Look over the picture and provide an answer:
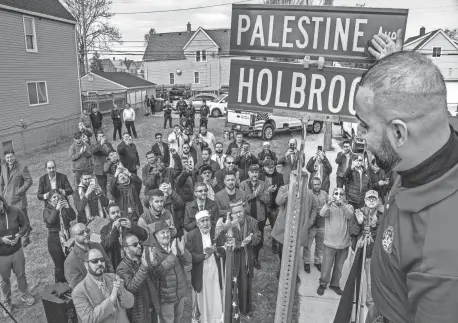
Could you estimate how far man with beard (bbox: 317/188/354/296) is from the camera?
616cm

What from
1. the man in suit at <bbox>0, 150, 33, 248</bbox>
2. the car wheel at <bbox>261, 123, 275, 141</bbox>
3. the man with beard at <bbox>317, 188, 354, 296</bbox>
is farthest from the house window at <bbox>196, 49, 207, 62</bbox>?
the man with beard at <bbox>317, 188, 354, 296</bbox>

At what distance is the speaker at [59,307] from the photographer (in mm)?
4234

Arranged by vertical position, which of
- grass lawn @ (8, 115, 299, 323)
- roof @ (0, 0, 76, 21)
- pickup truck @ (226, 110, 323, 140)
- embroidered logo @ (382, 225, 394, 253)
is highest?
roof @ (0, 0, 76, 21)

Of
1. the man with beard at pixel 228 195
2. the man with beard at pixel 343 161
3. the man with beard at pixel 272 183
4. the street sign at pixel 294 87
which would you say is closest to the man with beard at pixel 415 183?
the street sign at pixel 294 87

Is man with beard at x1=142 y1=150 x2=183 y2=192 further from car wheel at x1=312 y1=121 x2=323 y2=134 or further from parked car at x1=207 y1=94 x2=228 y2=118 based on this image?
parked car at x1=207 y1=94 x2=228 y2=118

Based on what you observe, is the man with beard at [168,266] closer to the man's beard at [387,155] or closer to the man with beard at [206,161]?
the man's beard at [387,155]

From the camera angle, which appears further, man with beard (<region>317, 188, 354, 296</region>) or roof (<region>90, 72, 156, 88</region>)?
roof (<region>90, 72, 156, 88</region>)

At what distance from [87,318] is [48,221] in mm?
2475

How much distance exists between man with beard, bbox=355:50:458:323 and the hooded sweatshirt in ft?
19.1

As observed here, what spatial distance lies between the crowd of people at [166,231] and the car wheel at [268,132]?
10134 millimetres

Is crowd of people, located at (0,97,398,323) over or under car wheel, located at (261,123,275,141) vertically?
over

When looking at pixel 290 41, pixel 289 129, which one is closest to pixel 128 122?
pixel 289 129

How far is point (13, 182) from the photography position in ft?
23.9

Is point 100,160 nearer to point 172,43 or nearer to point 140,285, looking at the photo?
point 140,285
